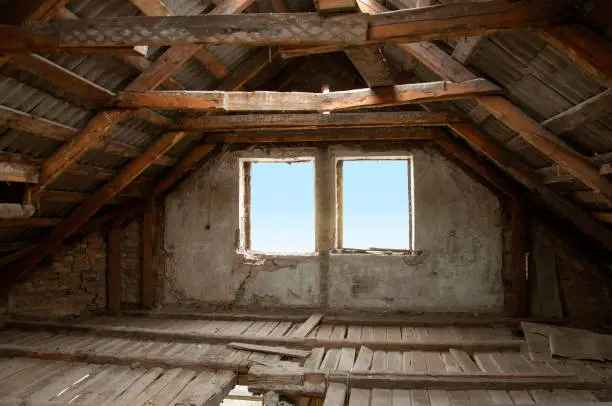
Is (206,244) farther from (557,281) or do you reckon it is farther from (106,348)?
(557,281)

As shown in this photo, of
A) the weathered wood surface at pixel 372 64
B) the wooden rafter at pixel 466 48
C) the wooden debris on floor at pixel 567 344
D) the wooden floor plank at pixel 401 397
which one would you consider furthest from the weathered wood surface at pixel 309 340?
the wooden rafter at pixel 466 48

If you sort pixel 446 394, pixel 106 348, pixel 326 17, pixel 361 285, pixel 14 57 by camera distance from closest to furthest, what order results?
pixel 326 17 < pixel 14 57 < pixel 446 394 < pixel 106 348 < pixel 361 285

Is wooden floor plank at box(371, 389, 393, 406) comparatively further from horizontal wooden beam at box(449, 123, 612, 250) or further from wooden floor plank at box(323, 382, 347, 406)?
horizontal wooden beam at box(449, 123, 612, 250)

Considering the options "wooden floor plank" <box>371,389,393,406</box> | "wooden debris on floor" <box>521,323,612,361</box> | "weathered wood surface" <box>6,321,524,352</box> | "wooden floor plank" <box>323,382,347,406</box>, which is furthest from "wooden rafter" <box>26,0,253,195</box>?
"wooden debris on floor" <box>521,323,612,361</box>

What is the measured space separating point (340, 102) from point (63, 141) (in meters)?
2.60

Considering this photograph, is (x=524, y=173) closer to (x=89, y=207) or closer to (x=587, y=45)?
(x=587, y=45)

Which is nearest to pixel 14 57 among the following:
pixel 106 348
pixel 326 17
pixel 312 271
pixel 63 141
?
pixel 63 141

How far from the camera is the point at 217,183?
6.56 meters

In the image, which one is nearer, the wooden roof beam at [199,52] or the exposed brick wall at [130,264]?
the wooden roof beam at [199,52]

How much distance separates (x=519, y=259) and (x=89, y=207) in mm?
5260

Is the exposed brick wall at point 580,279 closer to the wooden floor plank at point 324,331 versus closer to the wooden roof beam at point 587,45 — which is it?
the wooden floor plank at point 324,331

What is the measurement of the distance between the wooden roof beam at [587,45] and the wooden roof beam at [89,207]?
3841mm

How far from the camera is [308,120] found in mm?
5121

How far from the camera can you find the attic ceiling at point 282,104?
2.94 metres
